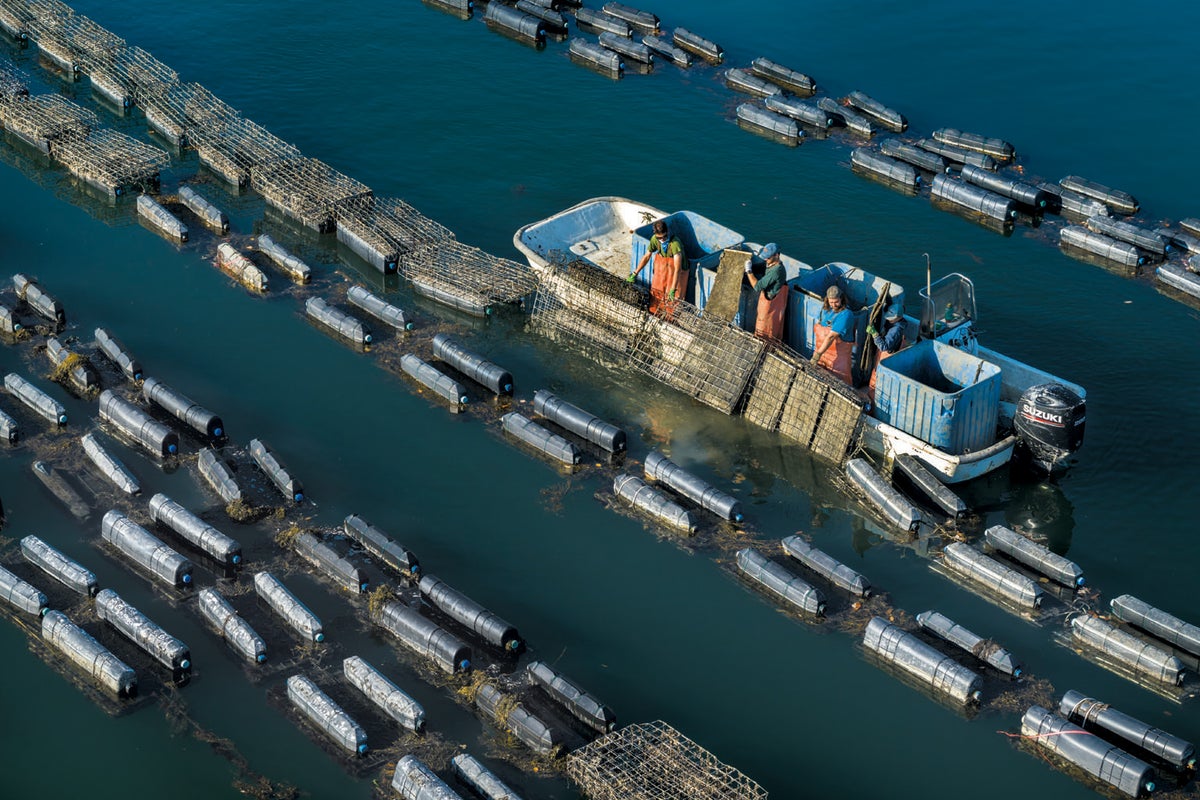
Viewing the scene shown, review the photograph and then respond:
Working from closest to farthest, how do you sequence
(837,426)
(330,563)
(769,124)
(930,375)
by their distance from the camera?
(330,563)
(837,426)
(930,375)
(769,124)

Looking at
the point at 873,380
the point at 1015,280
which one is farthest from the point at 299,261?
the point at 1015,280

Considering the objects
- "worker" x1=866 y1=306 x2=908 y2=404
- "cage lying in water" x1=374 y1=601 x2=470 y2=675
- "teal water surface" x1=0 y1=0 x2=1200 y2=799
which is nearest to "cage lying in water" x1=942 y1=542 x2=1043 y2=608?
"teal water surface" x1=0 y1=0 x2=1200 y2=799

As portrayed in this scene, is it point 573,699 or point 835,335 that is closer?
point 573,699

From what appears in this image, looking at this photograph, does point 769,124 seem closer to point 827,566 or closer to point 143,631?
point 827,566

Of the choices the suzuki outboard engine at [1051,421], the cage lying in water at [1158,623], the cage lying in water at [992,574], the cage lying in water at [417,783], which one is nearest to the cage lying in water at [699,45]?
the suzuki outboard engine at [1051,421]

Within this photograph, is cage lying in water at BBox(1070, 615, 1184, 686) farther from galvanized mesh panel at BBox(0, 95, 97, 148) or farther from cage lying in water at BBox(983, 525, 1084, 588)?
galvanized mesh panel at BBox(0, 95, 97, 148)

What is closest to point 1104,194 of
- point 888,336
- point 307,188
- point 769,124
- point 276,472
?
point 769,124

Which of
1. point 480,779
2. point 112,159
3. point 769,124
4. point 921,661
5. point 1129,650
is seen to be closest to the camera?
point 480,779

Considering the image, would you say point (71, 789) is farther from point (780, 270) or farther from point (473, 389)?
point (780, 270)
